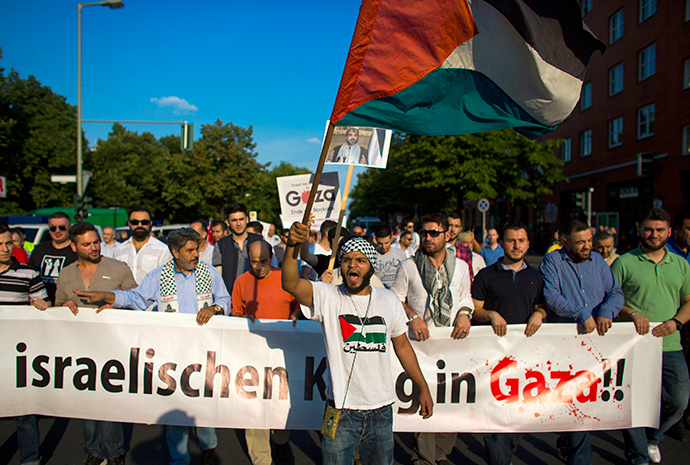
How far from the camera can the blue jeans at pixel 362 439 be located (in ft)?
8.36

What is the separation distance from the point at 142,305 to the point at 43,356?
0.92 metres

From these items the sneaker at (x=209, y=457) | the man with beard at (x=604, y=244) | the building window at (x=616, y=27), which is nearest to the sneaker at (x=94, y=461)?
the sneaker at (x=209, y=457)

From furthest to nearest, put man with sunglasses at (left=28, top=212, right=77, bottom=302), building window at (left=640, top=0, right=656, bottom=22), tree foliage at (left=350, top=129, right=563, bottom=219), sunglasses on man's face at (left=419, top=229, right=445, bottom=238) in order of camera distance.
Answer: tree foliage at (left=350, top=129, right=563, bottom=219) → building window at (left=640, top=0, right=656, bottom=22) → man with sunglasses at (left=28, top=212, right=77, bottom=302) → sunglasses on man's face at (left=419, top=229, right=445, bottom=238)

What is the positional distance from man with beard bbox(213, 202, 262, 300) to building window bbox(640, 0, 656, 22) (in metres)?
25.6

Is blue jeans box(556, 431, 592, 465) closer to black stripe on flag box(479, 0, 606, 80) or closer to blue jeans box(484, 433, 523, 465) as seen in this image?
blue jeans box(484, 433, 523, 465)

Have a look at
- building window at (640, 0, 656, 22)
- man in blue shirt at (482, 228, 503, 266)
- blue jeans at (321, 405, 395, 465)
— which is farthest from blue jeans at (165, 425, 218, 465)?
building window at (640, 0, 656, 22)

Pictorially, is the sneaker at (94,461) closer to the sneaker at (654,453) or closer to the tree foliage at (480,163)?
the sneaker at (654,453)

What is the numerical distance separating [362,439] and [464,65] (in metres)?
2.43

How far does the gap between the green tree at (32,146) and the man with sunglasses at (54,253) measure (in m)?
27.5

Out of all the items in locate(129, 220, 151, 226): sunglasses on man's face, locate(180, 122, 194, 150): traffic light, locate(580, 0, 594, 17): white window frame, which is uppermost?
locate(580, 0, 594, 17): white window frame

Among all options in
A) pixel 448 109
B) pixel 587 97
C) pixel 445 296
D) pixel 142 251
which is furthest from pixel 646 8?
pixel 142 251

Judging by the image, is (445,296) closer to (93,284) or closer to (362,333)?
(362,333)

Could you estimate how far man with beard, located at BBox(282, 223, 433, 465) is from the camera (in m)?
2.59

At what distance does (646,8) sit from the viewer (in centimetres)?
2323
